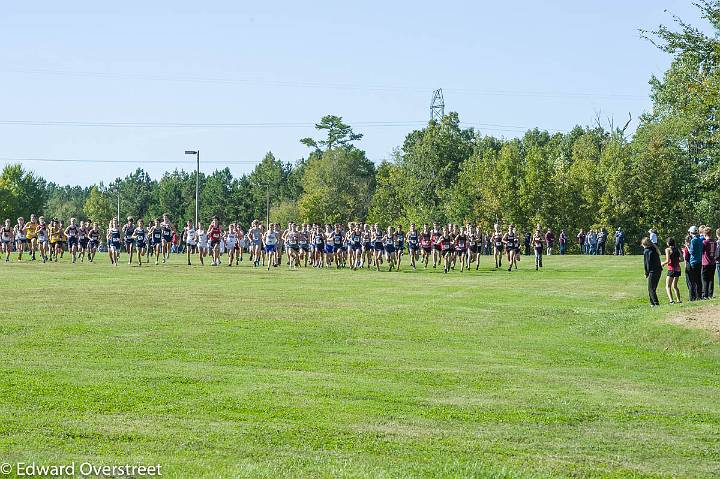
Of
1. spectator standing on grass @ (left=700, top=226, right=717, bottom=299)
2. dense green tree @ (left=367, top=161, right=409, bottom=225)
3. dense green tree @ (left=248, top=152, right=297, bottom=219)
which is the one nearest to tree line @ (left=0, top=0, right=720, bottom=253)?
dense green tree @ (left=367, top=161, right=409, bottom=225)

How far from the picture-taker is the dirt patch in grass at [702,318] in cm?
2003

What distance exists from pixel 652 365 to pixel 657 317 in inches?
218

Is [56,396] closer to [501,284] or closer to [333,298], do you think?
[333,298]

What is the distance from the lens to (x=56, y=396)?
1138cm

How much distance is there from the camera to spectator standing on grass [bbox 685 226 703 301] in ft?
86.9

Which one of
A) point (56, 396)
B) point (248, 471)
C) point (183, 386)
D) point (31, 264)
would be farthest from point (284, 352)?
point (31, 264)

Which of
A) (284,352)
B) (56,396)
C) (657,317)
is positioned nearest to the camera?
(56,396)

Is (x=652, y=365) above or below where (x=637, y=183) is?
below

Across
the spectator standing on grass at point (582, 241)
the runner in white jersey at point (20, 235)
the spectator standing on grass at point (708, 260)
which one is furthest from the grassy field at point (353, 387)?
the spectator standing on grass at point (582, 241)

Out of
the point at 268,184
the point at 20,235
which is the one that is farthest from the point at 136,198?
the point at 20,235

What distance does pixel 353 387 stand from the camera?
12781 millimetres

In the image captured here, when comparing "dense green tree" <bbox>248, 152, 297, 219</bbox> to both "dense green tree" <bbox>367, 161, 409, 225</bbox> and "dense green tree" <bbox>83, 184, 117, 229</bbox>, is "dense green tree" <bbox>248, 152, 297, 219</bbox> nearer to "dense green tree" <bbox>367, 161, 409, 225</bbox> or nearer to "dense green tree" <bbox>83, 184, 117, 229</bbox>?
"dense green tree" <bbox>83, 184, 117, 229</bbox>

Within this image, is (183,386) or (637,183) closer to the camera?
(183,386)

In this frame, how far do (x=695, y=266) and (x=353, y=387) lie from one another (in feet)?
54.4
